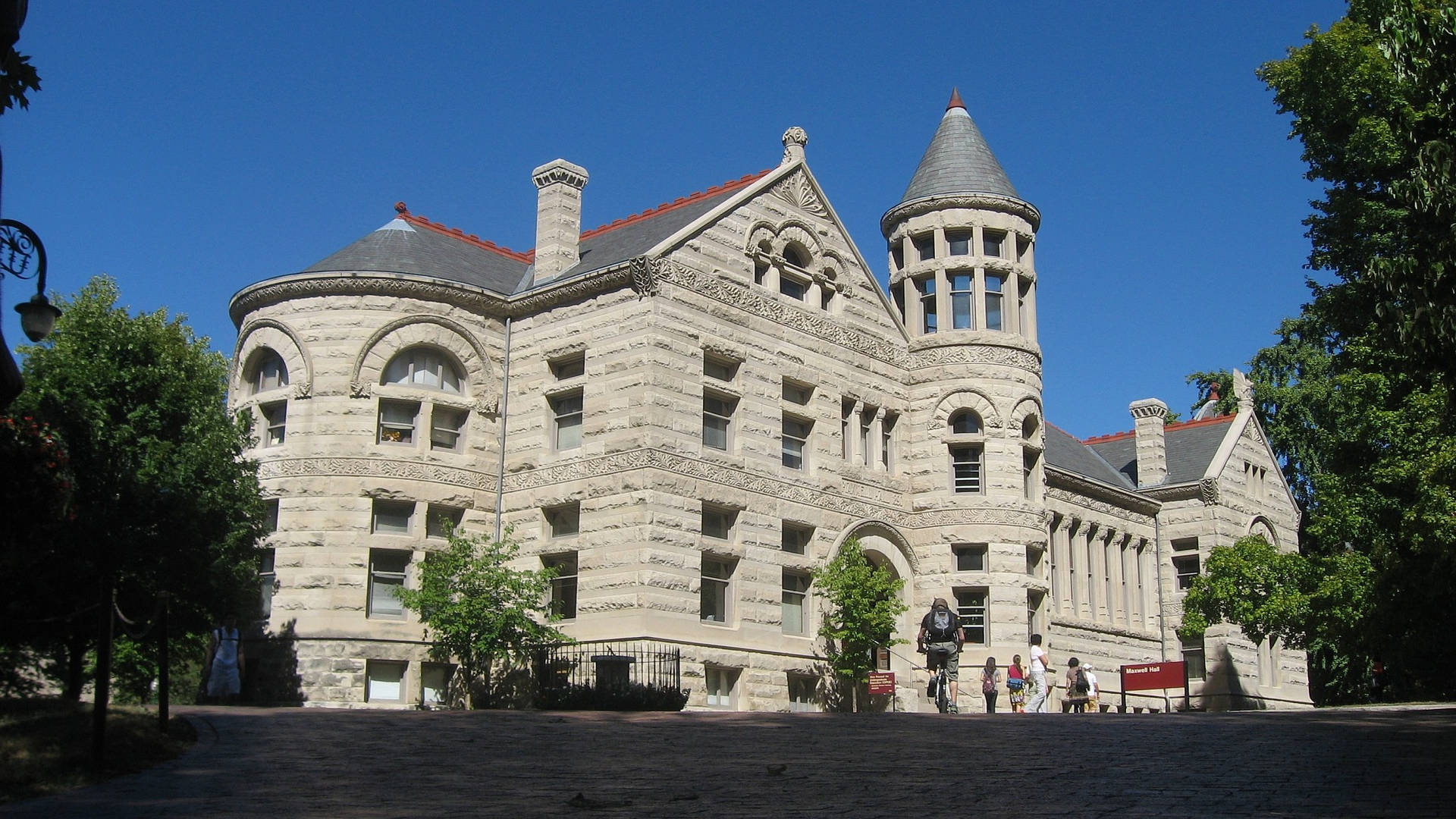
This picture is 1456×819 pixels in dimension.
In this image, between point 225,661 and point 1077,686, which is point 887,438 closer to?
point 1077,686

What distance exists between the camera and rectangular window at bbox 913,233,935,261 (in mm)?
39344

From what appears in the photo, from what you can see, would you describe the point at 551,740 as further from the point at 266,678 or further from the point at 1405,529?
the point at 1405,529

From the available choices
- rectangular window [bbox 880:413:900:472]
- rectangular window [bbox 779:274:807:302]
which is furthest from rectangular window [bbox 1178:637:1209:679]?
rectangular window [bbox 779:274:807:302]

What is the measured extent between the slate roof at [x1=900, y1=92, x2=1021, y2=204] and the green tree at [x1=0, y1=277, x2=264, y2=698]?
63.7 ft

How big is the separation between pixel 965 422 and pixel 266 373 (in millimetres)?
17532


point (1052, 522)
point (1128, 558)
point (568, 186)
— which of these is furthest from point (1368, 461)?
point (568, 186)

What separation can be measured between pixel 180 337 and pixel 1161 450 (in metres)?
34.0

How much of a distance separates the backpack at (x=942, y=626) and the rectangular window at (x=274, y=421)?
49.2 ft

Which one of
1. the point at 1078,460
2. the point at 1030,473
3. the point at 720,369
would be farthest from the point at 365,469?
the point at 1078,460

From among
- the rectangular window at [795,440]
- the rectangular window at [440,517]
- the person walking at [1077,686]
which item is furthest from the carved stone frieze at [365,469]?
the person walking at [1077,686]

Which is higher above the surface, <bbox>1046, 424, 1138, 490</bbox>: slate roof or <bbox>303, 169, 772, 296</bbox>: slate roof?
<bbox>303, 169, 772, 296</bbox>: slate roof

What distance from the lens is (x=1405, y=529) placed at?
27656mm

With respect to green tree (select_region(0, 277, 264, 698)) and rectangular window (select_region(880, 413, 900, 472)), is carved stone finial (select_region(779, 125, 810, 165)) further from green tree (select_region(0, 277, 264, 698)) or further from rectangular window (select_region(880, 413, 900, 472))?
green tree (select_region(0, 277, 264, 698))

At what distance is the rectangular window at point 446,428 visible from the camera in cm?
3322
